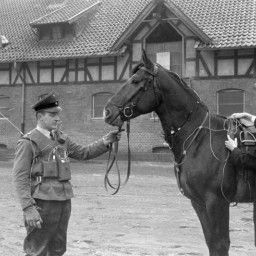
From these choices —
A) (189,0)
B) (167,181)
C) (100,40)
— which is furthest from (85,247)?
(189,0)

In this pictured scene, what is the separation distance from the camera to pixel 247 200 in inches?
198

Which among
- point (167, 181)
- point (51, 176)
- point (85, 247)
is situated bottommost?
point (167, 181)

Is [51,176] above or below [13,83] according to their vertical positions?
above

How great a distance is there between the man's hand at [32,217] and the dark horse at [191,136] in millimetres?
A: 1173

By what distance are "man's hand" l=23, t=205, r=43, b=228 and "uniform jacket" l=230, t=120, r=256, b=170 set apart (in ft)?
6.41

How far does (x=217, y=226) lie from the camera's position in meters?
4.76

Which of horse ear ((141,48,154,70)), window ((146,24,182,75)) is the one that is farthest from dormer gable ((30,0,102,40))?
horse ear ((141,48,154,70))

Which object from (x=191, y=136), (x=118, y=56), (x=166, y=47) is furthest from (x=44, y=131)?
(x=166, y=47)

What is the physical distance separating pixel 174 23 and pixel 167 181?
883 centimetres

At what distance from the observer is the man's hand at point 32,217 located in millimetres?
4348

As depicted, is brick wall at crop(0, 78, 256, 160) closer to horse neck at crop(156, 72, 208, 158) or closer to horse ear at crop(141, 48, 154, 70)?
horse neck at crop(156, 72, 208, 158)

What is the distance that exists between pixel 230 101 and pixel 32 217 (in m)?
17.9

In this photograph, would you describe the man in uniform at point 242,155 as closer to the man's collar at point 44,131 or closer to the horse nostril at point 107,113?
the horse nostril at point 107,113

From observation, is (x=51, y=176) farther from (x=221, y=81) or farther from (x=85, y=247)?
(x=221, y=81)
